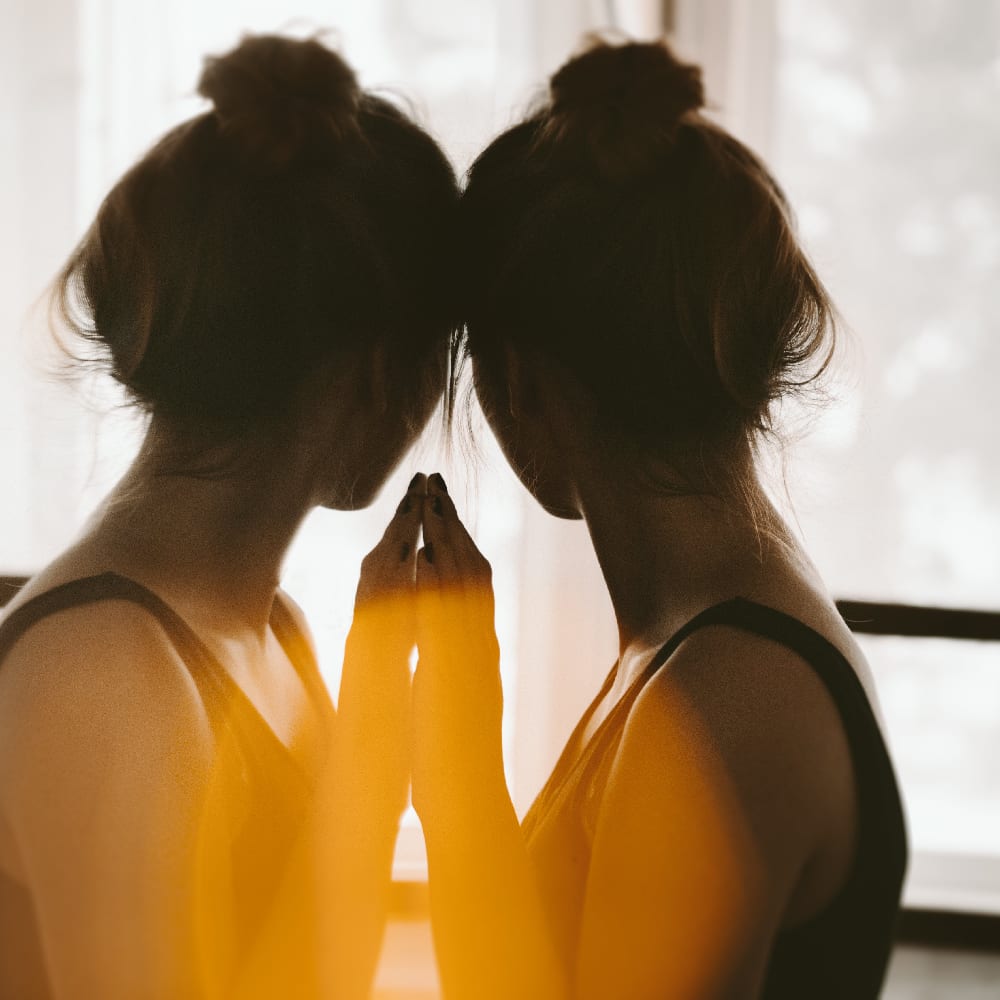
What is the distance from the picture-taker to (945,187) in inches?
59.7

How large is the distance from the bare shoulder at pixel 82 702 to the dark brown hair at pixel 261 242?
20 centimetres

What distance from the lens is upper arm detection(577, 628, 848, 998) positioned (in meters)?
0.52

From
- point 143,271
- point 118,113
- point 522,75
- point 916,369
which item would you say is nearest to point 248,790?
point 143,271

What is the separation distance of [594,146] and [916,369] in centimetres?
111

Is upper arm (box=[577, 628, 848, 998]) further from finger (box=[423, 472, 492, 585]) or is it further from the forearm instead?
finger (box=[423, 472, 492, 585])

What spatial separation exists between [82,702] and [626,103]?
50 cm

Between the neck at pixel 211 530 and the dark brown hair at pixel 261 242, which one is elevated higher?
the dark brown hair at pixel 261 242

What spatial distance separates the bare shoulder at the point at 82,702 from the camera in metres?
0.51

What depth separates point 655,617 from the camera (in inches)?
27.1

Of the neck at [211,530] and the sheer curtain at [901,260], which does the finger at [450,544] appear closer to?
the neck at [211,530]

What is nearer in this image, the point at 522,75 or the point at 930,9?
the point at 522,75

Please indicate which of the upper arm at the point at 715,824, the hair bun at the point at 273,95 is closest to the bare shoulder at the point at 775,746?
the upper arm at the point at 715,824

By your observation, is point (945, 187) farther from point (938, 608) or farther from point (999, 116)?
point (938, 608)

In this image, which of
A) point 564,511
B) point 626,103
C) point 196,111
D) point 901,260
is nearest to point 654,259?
point 626,103
